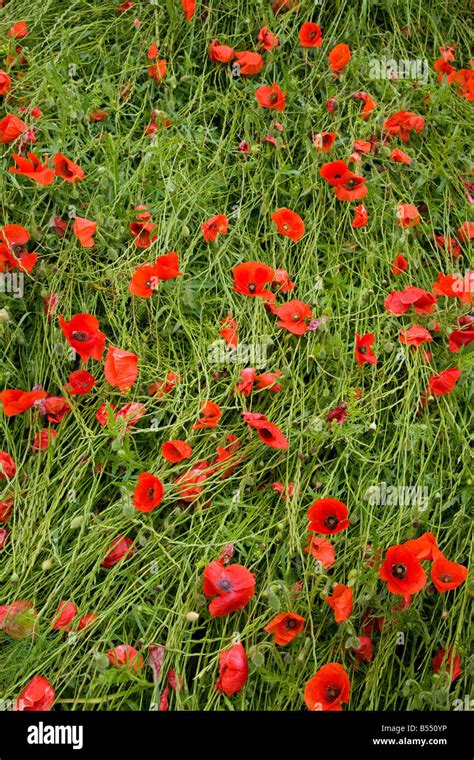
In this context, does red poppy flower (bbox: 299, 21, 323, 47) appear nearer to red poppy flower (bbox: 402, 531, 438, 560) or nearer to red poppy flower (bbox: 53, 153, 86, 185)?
red poppy flower (bbox: 53, 153, 86, 185)

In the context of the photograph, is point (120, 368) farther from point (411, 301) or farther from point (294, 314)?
point (411, 301)

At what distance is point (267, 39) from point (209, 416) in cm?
117

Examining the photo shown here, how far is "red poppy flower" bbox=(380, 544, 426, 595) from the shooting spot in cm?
128

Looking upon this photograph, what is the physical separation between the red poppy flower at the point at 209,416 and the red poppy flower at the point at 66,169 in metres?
0.64

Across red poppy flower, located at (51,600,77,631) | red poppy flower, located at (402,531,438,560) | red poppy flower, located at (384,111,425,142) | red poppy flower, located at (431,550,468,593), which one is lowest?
red poppy flower, located at (51,600,77,631)

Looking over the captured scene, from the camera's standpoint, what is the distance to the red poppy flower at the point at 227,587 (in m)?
1.31

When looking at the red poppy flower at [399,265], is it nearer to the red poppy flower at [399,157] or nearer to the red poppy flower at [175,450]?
the red poppy flower at [399,157]

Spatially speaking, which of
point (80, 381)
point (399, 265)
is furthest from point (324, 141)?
point (80, 381)

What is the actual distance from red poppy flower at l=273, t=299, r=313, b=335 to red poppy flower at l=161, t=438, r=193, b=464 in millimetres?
353

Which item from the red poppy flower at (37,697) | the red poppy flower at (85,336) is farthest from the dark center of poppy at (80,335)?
the red poppy flower at (37,697)

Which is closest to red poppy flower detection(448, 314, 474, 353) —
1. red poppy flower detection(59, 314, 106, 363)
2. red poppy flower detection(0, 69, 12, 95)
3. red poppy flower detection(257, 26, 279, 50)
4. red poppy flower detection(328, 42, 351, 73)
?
red poppy flower detection(59, 314, 106, 363)

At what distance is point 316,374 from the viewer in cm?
165

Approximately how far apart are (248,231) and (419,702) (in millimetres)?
1126
